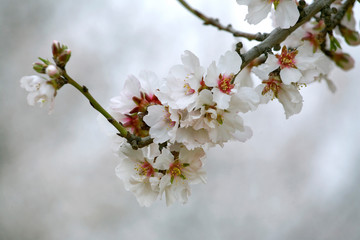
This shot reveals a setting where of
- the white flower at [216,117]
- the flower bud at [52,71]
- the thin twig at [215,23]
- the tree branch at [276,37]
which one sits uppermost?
the thin twig at [215,23]

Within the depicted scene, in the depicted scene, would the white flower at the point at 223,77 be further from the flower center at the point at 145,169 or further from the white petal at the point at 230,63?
the flower center at the point at 145,169

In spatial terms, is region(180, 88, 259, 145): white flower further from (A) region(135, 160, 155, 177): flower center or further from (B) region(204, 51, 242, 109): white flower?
(A) region(135, 160, 155, 177): flower center

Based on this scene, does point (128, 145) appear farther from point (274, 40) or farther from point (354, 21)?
point (354, 21)

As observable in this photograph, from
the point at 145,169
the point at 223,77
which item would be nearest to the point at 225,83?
the point at 223,77

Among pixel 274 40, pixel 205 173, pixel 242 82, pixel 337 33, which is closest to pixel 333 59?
pixel 337 33

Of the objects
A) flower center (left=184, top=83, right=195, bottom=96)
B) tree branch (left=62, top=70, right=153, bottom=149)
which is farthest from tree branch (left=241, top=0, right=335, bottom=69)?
tree branch (left=62, top=70, right=153, bottom=149)

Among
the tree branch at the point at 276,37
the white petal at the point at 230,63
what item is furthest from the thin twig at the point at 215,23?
the white petal at the point at 230,63
